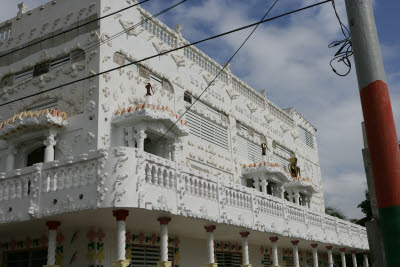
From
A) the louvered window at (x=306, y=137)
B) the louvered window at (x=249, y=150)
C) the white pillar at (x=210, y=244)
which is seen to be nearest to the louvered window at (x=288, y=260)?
the louvered window at (x=249, y=150)

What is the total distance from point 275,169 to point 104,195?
1396 cm

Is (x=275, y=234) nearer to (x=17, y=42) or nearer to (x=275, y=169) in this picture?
(x=275, y=169)

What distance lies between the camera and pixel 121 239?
12586mm

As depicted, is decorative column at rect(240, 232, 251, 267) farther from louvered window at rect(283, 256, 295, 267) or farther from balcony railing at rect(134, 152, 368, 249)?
louvered window at rect(283, 256, 295, 267)

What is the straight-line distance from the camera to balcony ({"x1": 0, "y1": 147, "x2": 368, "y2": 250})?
12.6 m

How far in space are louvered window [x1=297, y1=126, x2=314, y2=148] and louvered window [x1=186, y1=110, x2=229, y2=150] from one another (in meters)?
13.5

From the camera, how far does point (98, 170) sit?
42.0ft

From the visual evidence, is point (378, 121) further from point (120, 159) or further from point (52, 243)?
point (52, 243)

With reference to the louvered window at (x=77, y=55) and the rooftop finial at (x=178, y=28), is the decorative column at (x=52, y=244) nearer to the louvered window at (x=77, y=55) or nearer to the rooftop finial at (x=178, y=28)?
the louvered window at (x=77, y=55)

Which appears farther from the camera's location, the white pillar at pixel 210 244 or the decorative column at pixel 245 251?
the decorative column at pixel 245 251

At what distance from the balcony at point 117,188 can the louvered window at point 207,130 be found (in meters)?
4.98

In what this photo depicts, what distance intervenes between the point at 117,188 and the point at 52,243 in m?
3.23

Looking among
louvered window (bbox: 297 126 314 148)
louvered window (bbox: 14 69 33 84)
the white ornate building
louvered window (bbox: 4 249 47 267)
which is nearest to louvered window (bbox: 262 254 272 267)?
the white ornate building

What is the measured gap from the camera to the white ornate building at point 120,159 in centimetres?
1329
